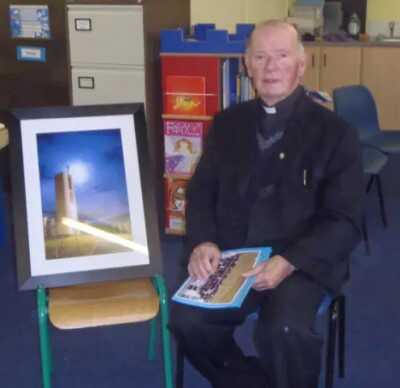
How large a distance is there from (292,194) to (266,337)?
417 millimetres

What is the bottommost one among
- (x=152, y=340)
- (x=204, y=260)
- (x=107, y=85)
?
(x=152, y=340)

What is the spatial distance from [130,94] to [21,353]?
1549 millimetres

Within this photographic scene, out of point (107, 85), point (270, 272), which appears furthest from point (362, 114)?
point (270, 272)

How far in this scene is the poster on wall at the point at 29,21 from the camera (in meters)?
Result: 3.81

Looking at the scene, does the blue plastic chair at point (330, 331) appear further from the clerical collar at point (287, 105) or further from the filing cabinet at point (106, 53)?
the filing cabinet at point (106, 53)

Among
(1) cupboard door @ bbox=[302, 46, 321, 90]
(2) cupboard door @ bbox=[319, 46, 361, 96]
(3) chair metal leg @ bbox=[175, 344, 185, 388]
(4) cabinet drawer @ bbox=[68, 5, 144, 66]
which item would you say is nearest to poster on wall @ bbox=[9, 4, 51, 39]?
(4) cabinet drawer @ bbox=[68, 5, 144, 66]

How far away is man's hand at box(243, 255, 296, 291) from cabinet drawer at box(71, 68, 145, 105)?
1.89 metres

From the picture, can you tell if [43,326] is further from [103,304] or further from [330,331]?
[330,331]

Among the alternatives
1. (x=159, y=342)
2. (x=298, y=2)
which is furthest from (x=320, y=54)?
(x=159, y=342)

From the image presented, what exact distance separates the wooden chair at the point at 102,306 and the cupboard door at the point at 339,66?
14.0 feet

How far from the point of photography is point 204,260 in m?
1.96

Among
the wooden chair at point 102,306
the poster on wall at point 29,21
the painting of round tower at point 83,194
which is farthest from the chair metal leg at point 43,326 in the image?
the poster on wall at point 29,21

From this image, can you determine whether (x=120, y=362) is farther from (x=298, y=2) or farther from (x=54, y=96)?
(x=298, y=2)

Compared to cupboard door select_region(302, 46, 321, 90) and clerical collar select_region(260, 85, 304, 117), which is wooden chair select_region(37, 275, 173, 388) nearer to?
clerical collar select_region(260, 85, 304, 117)
